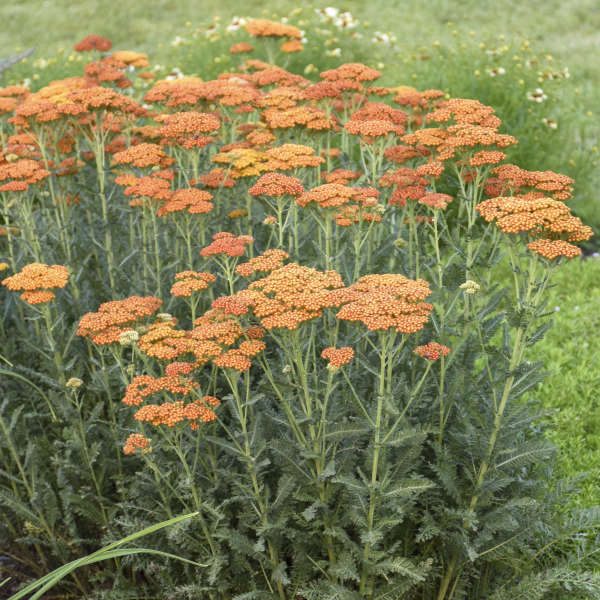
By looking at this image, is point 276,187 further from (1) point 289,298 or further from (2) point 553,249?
(2) point 553,249

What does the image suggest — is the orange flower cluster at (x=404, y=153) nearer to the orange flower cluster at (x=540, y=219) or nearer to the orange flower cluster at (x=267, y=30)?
the orange flower cluster at (x=540, y=219)

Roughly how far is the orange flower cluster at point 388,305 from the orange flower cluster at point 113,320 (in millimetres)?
928

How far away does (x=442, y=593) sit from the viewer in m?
3.02

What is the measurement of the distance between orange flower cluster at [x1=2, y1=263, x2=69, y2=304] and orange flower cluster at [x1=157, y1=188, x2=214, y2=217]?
612 mm

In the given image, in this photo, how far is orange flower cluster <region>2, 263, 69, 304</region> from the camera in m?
2.98

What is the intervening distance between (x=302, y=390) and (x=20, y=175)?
191cm

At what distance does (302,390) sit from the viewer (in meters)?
3.01

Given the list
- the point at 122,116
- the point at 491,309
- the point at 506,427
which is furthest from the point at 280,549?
the point at 122,116

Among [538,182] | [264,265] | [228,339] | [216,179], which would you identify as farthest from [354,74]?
[228,339]

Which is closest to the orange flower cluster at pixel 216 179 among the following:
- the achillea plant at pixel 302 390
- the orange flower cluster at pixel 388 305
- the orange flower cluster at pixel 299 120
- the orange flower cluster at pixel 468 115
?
the achillea plant at pixel 302 390

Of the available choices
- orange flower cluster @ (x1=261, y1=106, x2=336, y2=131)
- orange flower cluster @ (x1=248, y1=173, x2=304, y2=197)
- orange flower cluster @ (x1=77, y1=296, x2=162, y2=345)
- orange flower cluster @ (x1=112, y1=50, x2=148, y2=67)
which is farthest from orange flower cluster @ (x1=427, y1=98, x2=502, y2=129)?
orange flower cluster @ (x1=112, y1=50, x2=148, y2=67)

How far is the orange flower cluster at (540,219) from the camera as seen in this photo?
Result: 2520 millimetres

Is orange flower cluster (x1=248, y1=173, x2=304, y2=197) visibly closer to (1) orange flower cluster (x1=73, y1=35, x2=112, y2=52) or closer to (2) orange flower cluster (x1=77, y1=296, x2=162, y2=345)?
(2) orange flower cluster (x1=77, y1=296, x2=162, y2=345)

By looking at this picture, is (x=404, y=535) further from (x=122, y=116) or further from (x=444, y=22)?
(x=444, y=22)
